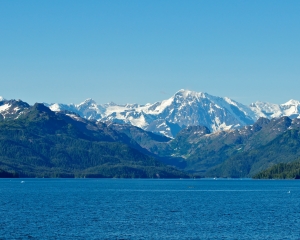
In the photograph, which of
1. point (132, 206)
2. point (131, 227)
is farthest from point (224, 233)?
point (132, 206)

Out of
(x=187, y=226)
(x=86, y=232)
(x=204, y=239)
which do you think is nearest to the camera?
(x=204, y=239)

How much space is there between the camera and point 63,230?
12988 cm

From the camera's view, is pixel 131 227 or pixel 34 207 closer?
pixel 131 227

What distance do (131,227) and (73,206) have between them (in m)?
54.0

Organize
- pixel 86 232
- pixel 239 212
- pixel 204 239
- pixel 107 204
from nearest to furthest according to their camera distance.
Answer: pixel 204 239
pixel 86 232
pixel 239 212
pixel 107 204

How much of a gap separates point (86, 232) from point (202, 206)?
68336mm

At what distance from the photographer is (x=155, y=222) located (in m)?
144

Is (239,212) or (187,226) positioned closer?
(187,226)

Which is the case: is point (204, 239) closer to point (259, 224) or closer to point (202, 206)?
point (259, 224)

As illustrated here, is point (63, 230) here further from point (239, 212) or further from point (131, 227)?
point (239, 212)

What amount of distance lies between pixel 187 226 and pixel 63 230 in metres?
24.2

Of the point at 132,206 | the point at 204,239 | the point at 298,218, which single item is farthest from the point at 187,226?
the point at 132,206

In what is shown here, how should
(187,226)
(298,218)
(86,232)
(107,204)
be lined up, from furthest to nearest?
(107,204) < (298,218) < (187,226) < (86,232)

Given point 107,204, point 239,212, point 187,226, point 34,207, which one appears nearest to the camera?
point 187,226
